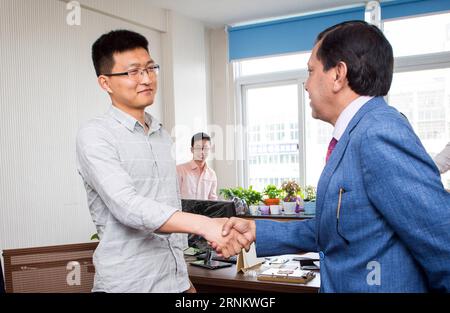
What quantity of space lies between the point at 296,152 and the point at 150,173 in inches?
195

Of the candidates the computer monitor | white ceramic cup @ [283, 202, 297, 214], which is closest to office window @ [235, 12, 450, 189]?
white ceramic cup @ [283, 202, 297, 214]

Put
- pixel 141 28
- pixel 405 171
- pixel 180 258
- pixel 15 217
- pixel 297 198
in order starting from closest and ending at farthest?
pixel 405 171 < pixel 180 258 < pixel 15 217 < pixel 297 198 < pixel 141 28

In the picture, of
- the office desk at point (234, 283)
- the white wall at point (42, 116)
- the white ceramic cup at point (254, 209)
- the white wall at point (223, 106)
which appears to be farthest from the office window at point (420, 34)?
the office desk at point (234, 283)

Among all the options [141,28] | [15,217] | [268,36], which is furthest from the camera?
[268,36]

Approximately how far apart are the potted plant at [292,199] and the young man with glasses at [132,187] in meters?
2.58

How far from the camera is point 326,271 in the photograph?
1225 millimetres

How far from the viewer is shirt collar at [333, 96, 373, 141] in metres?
1.27

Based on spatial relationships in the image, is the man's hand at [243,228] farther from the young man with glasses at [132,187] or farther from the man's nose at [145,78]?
the man's nose at [145,78]

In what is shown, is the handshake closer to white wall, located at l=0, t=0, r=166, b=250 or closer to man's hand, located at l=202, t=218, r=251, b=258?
man's hand, located at l=202, t=218, r=251, b=258

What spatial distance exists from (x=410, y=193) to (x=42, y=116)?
3.68 metres

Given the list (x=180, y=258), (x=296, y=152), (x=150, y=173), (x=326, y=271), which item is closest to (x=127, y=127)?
(x=150, y=173)

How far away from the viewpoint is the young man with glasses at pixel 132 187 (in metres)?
1.41
